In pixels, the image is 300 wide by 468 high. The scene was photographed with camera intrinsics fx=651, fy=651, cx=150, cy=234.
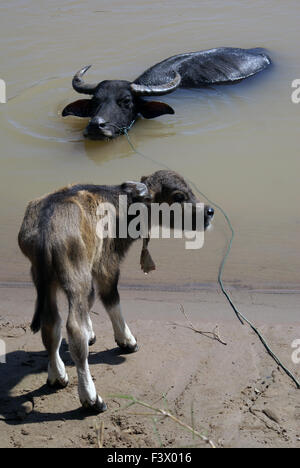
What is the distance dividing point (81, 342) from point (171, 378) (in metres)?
0.72

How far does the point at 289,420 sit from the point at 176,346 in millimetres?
959

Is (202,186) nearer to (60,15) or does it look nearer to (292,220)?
(292,220)

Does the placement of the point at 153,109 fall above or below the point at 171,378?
above

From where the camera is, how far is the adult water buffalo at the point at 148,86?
7.89 meters

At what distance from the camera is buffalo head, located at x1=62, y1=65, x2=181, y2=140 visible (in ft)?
25.9

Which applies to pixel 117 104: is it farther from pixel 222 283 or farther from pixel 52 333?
pixel 52 333

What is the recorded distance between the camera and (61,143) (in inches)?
303

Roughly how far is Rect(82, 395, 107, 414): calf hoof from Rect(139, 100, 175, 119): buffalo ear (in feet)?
16.5

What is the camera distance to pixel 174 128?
26.2ft
